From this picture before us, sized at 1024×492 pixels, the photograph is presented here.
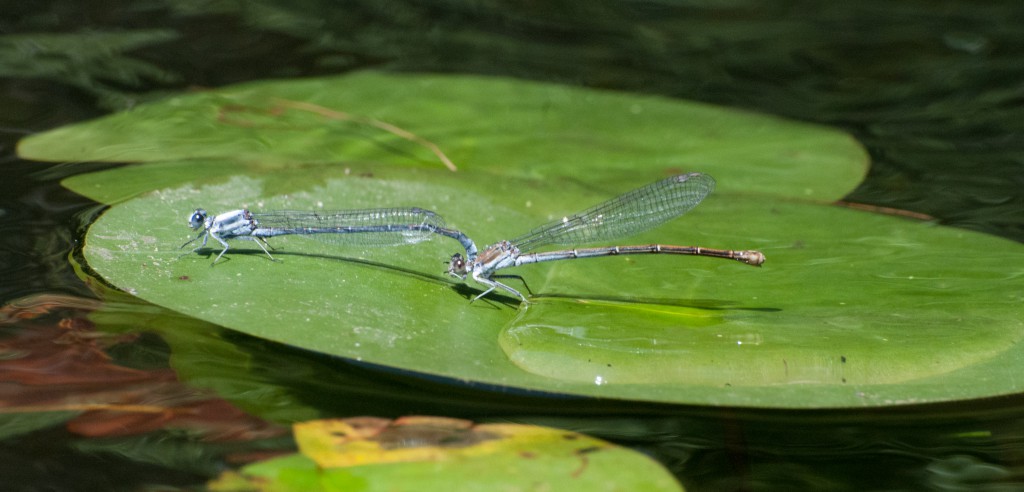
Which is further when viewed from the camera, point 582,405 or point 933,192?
point 933,192

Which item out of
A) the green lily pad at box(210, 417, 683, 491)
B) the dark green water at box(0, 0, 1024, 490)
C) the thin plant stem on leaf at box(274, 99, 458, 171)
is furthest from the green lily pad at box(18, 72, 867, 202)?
the green lily pad at box(210, 417, 683, 491)

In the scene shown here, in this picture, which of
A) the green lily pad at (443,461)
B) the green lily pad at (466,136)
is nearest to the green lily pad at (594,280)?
the green lily pad at (466,136)

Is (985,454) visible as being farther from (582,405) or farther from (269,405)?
(269,405)

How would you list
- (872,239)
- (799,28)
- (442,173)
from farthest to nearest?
(799,28), (442,173), (872,239)

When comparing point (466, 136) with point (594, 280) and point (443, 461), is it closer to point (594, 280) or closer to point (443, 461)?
point (594, 280)

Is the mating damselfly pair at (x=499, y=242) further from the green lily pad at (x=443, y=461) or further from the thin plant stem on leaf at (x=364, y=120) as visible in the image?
the thin plant stem on leaf at (x=364, y=120)


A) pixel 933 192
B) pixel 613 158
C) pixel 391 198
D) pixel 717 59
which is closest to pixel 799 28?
pixel 717 59

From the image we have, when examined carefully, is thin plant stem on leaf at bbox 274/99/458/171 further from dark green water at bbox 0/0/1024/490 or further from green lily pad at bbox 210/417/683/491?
green lily pad at bbox 210/417/683/491

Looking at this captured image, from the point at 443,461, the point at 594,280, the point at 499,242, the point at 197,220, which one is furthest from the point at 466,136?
the point at 443,461
